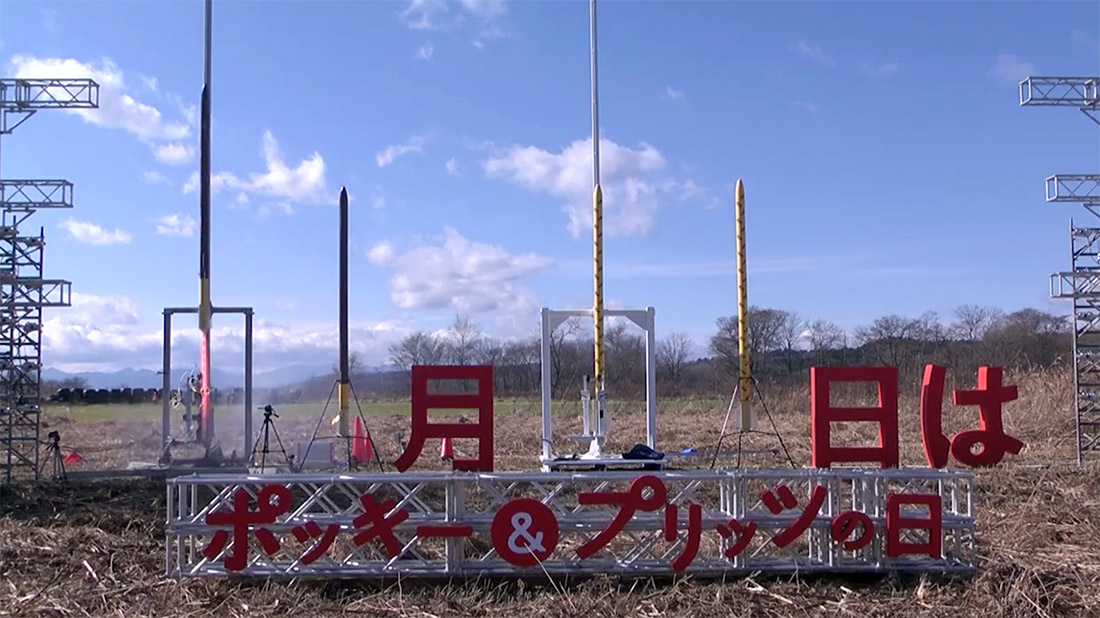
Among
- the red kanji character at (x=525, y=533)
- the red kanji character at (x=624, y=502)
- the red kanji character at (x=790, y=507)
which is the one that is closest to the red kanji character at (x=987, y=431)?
the red kanji character at (x=790, y=507)

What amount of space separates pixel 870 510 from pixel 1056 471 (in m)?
9.30

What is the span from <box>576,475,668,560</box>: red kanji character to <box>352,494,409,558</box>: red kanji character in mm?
1661

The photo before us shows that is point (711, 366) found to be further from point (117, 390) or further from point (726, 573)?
point (726, 573)

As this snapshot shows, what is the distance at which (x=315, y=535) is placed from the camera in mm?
9086

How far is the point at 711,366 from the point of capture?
53188 mm

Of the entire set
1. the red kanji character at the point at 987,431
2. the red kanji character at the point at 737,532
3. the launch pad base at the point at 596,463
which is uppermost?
the red kanji character at the point at 987,431

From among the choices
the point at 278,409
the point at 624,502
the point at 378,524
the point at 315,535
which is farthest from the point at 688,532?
the point at 278,409

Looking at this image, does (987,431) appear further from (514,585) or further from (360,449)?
(360,449)

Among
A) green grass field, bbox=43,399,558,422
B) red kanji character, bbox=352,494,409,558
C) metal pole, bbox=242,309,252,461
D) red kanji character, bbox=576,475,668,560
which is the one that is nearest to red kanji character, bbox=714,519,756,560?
red kanji character, bbox=576,475,668,560

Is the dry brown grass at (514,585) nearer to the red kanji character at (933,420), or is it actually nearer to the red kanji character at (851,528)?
the red kanji character at (851,528)

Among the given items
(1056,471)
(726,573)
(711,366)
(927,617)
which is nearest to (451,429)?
(726,573)

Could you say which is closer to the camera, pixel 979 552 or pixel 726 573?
pixel 726 573

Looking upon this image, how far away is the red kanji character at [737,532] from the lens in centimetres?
912

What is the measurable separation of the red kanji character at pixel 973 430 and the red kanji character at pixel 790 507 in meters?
1.69
